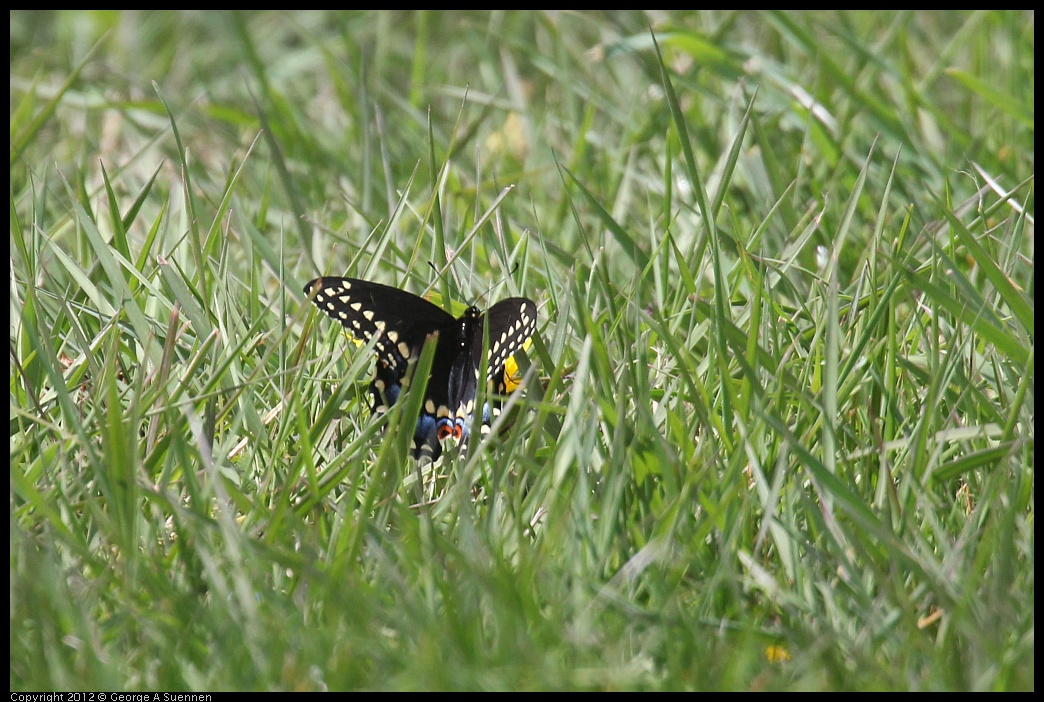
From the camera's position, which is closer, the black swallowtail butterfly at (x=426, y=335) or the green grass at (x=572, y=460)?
the green grass at (x=572, y=460)

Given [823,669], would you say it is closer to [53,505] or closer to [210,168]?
[53,505]

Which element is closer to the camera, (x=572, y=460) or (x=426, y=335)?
(x=572, y=460)

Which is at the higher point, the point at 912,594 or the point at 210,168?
the point at 210,168

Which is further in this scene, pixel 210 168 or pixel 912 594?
pixel 210 168

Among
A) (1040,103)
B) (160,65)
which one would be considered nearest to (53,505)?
(1040,103)

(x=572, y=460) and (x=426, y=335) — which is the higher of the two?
(x=426, y=335)

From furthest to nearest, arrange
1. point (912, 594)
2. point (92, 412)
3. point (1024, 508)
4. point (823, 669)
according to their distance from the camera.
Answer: point (92, 412), point (1024, 508), point (912, 594), point (823, 669)

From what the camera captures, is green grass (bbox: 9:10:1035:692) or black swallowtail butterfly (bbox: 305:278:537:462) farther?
black swallowtail butterfly (bbox: 305:278:537:462)
